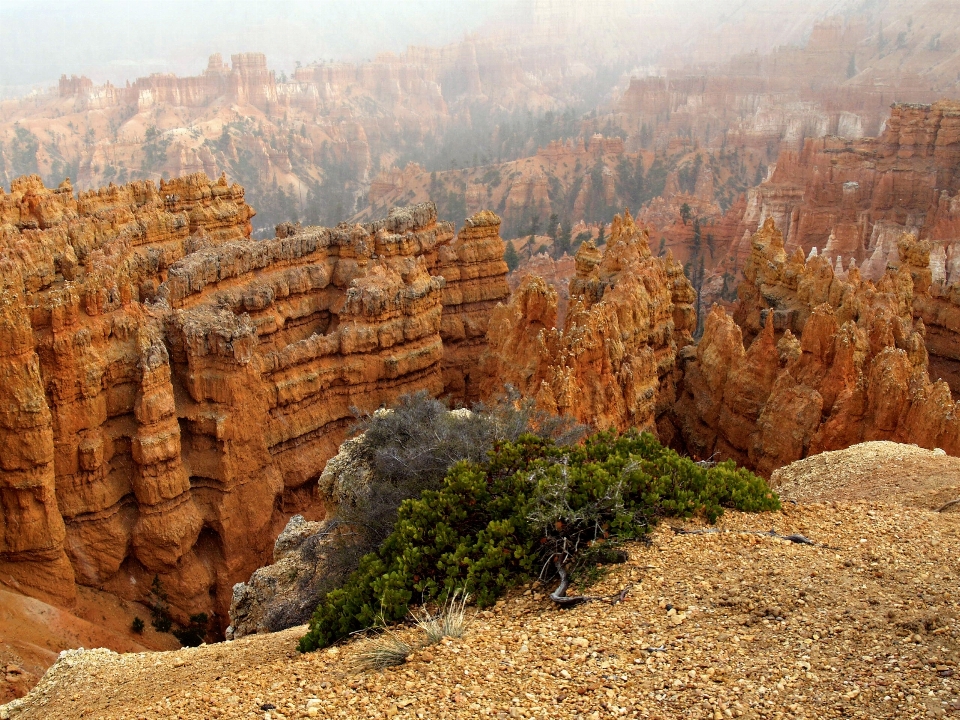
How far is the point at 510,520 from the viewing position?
8234 millimetres

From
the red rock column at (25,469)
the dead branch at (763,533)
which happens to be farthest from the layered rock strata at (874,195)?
the red rock column at (25,469)

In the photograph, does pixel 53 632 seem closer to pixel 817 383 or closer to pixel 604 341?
pixel 604 341

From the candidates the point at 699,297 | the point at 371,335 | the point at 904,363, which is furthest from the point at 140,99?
the point at 904,363

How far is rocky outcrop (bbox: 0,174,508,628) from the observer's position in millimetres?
14656

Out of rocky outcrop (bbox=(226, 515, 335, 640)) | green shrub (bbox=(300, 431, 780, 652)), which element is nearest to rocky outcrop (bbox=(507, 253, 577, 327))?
rocky outcrop (bbox=(226, 515, 335, 640))

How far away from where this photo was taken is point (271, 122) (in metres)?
130

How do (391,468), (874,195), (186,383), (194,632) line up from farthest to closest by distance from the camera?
(874,195), (186,383), (194,632), (391,468)

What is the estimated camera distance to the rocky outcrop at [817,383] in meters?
15.4

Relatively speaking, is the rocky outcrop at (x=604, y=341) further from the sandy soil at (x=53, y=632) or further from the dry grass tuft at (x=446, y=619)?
the sandy soil at (x=53, y=632)

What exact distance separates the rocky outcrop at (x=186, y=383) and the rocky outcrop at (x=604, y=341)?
116 inches

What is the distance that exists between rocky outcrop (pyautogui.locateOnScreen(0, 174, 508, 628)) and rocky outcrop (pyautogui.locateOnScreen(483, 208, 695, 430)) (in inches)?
116

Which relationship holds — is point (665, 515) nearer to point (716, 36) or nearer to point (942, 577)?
point (942, 577)

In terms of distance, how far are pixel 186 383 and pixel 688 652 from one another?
1312 cm

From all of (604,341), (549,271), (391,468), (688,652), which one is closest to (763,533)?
(688,652)
